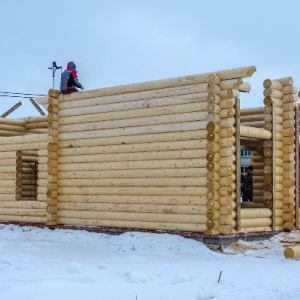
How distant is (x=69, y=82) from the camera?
17.1 metres

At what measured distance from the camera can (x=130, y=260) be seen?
11.6 m

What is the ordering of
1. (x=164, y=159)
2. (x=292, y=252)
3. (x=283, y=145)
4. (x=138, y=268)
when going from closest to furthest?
(x=138, y=268) → (x=292, y=252) → (x=164, y=159) → (x=283, y=145)

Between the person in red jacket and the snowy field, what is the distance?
3.91 metres

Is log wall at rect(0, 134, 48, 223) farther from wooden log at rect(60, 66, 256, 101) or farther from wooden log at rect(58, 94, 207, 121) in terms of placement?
wooden log at rect(60, 66, 256, 101)

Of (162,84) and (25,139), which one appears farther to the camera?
(25,139)

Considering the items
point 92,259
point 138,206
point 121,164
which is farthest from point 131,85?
point 92,259

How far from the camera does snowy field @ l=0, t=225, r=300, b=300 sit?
7.99 metres

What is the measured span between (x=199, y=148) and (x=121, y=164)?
2438 millimetres

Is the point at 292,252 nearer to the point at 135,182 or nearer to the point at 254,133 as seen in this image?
the point at 254,133

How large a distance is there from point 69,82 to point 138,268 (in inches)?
315

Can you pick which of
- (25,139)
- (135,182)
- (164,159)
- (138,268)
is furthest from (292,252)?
(25,139)

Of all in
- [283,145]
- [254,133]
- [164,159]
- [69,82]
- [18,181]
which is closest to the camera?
[164,159]

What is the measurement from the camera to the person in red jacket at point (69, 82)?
16938mm

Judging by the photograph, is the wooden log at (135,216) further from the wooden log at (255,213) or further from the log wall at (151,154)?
the wooden log at (255,213)
